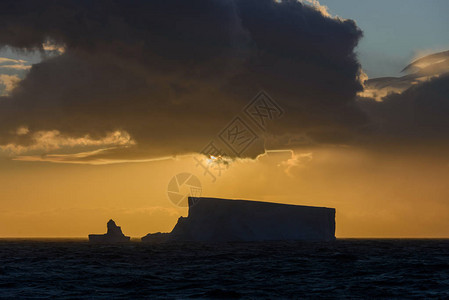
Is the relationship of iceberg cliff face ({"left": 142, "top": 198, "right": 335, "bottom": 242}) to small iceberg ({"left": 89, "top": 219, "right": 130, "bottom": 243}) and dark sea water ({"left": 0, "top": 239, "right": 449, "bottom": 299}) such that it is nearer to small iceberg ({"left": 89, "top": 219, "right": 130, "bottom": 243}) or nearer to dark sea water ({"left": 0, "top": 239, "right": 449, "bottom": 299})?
small iceberg ({"left": 89, "top": 219, "right": 130, "bottom": 243})

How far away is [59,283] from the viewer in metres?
23.9

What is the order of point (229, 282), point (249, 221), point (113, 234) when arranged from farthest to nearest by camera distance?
point (113, 234) < point (249, 221) < point (229, 282)

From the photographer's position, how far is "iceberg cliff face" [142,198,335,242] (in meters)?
86.0

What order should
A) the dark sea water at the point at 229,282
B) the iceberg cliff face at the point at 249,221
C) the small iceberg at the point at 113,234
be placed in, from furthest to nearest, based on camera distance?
the small iceberg at the point at 113,234, the iceberg cliff face at the point at 249,221, the dark sea water at the point at 229,282

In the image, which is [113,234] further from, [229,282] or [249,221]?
[229,282]

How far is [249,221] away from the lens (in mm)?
86312

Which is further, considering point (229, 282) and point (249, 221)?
point (249, 221)

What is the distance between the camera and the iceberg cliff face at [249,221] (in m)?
86.0

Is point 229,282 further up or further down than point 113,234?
further down

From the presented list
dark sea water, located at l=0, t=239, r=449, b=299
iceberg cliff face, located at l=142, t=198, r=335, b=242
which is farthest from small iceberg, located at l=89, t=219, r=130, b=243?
dark sea water, located at l=0, t=239, r=449, b=299

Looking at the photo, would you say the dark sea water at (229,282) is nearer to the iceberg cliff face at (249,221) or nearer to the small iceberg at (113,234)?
the iceberg cliff face at (249,221)

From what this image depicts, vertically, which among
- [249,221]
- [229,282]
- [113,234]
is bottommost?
[229,282]

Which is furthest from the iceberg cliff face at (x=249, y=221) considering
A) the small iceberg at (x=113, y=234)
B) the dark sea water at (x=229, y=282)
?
the dark sea water at (x=229, y=282)

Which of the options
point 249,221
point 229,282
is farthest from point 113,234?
point 229,282
